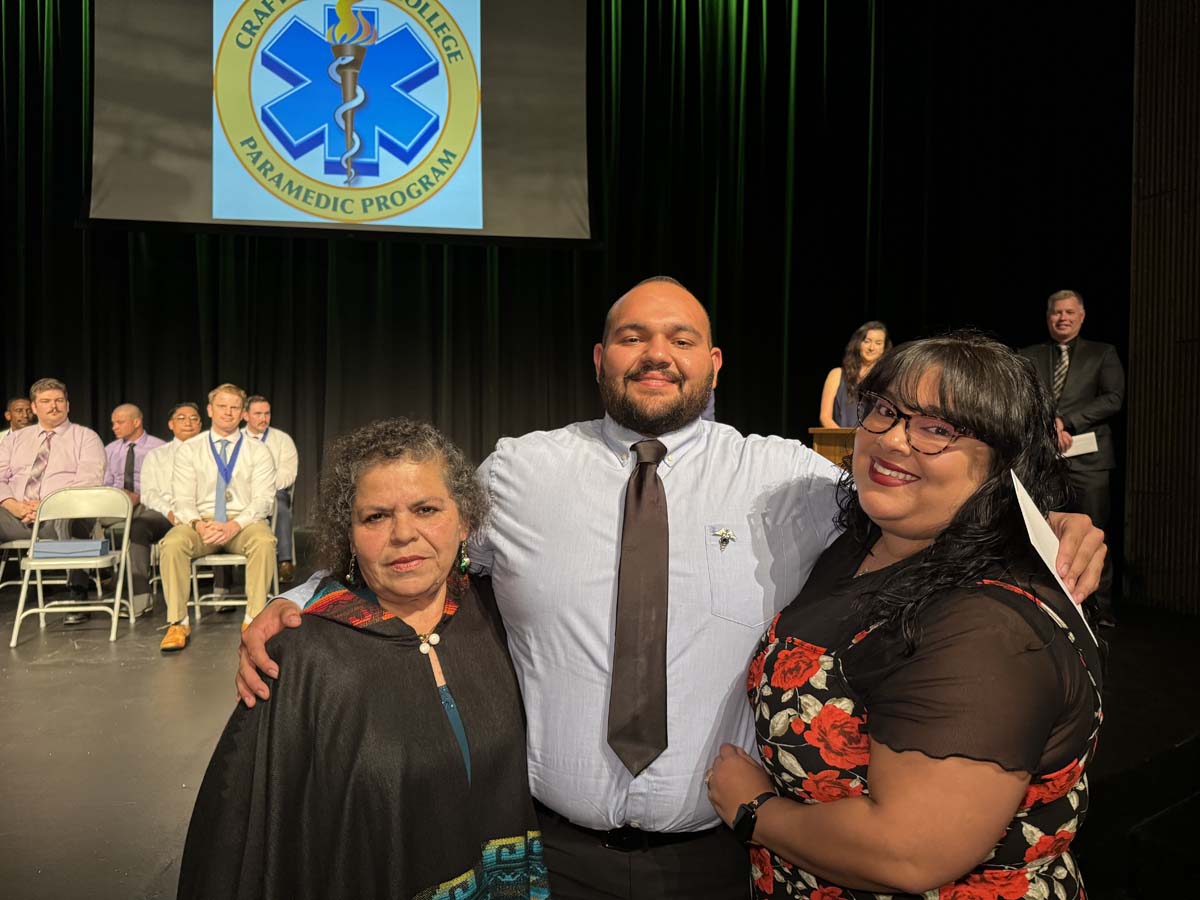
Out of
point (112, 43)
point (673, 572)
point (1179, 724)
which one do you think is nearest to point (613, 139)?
point (112, 43)

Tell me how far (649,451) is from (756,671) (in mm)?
481

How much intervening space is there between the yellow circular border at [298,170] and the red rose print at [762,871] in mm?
5831

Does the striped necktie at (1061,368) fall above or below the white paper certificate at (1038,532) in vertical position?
above

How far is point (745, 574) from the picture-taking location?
155cm

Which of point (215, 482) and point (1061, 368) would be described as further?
point (215, 482)

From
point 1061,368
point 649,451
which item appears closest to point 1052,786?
point 649,451

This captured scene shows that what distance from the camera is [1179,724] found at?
309 centimetres

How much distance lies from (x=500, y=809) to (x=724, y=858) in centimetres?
42

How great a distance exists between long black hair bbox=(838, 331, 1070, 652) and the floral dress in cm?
4

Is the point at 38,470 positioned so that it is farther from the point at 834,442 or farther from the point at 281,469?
the point at 834,442

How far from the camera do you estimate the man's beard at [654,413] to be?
1646 millimetres

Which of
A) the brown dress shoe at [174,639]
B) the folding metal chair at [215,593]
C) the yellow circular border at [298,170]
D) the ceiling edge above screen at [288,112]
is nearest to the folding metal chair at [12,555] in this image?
the folding metal chair at [215,593]

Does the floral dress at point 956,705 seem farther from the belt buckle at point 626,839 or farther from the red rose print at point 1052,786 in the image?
the belt buckle at point 626,839

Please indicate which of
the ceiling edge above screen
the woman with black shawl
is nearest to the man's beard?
the woman with black shawl
